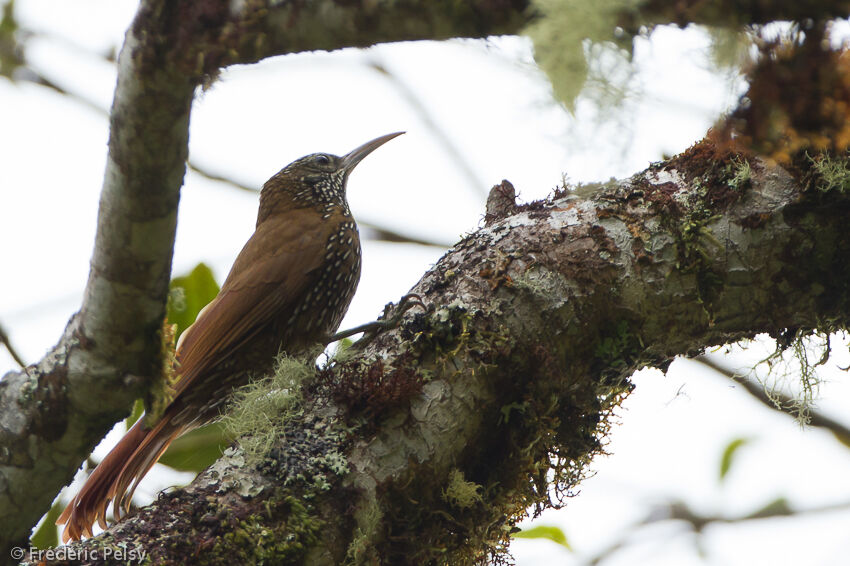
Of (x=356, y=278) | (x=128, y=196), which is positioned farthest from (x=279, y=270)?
(x=128, y=196)

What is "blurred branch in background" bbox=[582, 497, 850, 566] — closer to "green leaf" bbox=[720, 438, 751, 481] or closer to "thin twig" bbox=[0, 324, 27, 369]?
"green leaf" bbox=[720, 438, 751, 481]

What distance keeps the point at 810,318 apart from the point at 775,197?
36 centimetres

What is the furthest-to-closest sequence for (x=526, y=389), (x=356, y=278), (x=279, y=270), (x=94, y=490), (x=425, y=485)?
(x=356, y=278) → (x=279, y=270) → (x=94, y=490) → (x=526, y=389) → (x=425, y=485)

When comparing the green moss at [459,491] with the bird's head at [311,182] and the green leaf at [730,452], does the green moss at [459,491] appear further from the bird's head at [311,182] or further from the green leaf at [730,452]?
the green leaf at [730,452]

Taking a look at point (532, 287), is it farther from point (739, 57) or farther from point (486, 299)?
point (739, 57)

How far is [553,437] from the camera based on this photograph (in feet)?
7.62

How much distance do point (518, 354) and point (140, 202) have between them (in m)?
1.08

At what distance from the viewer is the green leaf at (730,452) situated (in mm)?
3845

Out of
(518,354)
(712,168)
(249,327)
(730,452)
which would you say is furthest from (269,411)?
(730,452)

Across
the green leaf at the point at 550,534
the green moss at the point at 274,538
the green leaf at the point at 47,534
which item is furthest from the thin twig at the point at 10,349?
the green leaf at the point at 550,534

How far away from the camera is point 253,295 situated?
9.80 ft

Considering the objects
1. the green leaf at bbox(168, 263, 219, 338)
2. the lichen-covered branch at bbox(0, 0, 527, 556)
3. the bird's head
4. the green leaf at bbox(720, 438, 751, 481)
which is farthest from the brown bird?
the green leaf at bbox(720, 438, 751, 481)

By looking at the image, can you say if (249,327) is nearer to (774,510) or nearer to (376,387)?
(376,387)

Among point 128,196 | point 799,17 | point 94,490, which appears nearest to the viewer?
point 799,17
